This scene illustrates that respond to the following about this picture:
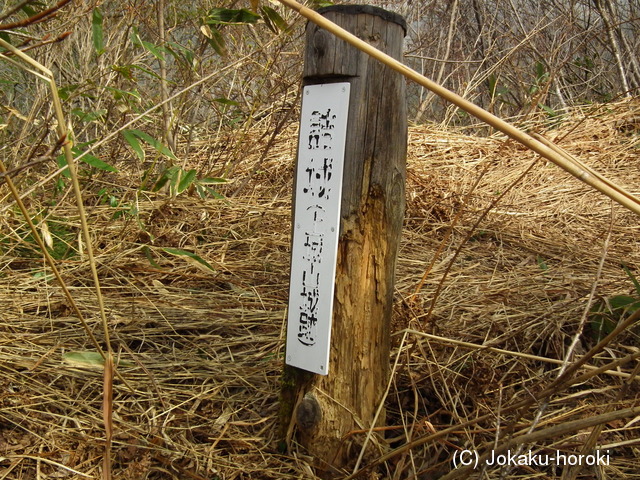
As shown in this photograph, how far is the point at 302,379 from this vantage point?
143 cm

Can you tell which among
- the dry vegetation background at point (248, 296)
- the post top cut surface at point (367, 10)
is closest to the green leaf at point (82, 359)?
Answer: the dry vegetation background at point (248, 296)

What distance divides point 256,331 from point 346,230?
0.76 m

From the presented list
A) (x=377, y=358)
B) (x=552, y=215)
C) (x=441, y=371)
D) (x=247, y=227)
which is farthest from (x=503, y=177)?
(x=377, y=358)

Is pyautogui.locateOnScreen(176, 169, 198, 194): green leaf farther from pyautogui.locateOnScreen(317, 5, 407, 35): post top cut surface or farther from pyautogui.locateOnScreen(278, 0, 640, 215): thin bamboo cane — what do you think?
pyautogui.locateOnScreen(278, 0, 640, 215): thin bamboo cane

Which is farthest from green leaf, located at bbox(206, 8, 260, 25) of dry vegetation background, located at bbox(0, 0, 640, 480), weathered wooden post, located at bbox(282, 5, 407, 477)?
weathered wooden post, located at bbox(282, 5, 407, 477)

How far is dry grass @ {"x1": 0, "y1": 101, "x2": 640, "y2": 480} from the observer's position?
1.44 metres

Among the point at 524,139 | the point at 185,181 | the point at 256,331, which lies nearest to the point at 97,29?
the point at 185,181

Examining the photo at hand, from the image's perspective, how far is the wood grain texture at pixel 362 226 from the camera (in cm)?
128

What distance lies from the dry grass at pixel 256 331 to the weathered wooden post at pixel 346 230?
0.12 meters

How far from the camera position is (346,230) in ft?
4.38

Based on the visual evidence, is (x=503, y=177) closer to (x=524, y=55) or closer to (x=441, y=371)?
(x=441, y=371)

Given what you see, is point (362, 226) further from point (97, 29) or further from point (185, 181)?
point (97, 29)

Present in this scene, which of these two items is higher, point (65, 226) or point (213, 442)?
point (65, 226)

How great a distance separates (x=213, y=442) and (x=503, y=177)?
2.46m
